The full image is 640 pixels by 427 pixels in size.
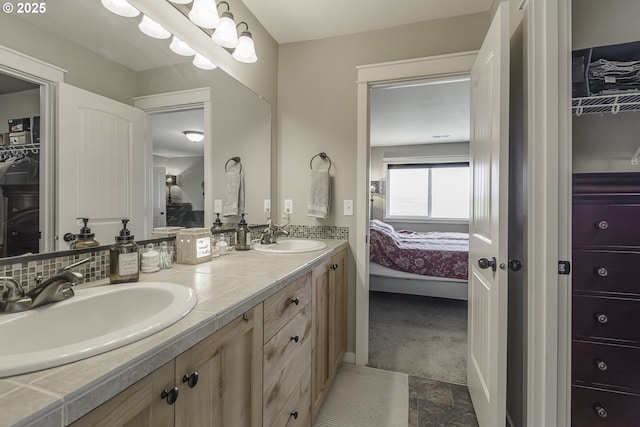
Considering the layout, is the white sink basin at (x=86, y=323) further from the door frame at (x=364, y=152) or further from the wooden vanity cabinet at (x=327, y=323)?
the door frame at (x=364, y=152)

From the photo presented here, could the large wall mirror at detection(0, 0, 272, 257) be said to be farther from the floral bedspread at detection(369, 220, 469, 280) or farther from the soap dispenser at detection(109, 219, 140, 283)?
the floral bedspread at detection(369, 220, 469, 280)

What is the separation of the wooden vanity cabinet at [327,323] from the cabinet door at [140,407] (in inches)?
35.1

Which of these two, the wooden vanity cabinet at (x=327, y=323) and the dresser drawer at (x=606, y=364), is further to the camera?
the wooden vanity cabinet at (x=327, y=323)

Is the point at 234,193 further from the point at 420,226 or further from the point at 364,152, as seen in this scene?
the point at 420,226

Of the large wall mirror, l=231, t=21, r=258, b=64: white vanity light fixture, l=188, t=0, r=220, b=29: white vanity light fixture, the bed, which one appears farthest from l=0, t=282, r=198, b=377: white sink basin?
the bed

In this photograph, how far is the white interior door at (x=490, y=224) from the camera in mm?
1250

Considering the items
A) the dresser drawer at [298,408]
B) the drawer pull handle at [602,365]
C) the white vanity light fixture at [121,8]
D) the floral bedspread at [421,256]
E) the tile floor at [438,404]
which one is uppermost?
the white vanity light fixture at [121,8]

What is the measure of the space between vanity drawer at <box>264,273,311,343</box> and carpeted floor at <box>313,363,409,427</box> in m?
0.74

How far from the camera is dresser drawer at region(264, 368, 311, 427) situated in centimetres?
117

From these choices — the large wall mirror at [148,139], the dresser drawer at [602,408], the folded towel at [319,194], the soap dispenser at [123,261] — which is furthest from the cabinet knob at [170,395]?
the folded towel at [319,194]

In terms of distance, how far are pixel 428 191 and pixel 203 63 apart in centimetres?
508

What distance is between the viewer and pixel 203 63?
1.60 meters

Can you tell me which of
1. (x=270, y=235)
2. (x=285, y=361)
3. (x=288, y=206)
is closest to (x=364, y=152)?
(x=288, y=206)

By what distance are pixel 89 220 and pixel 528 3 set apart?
6.15 feet
